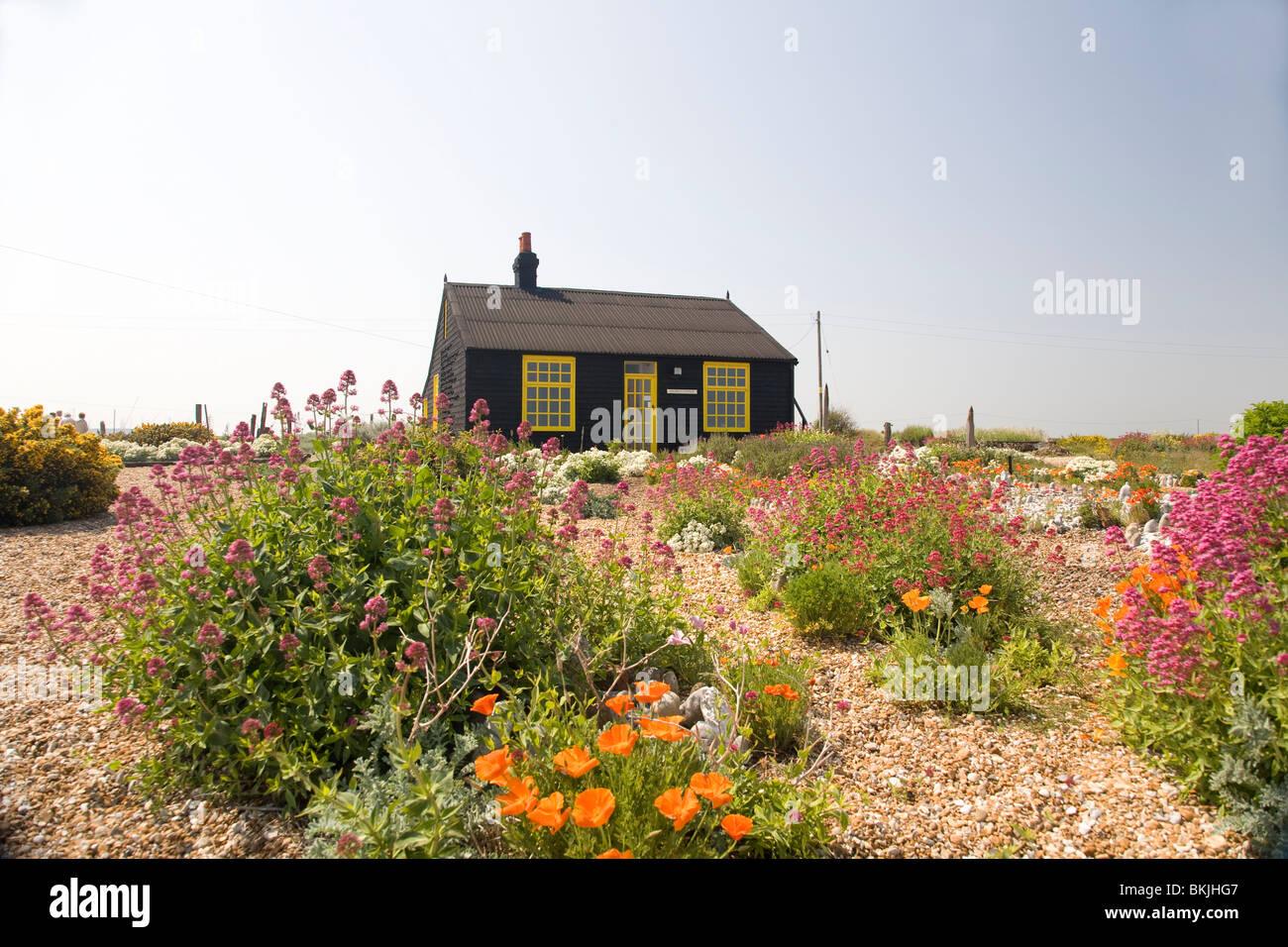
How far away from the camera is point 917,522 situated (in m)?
4.44

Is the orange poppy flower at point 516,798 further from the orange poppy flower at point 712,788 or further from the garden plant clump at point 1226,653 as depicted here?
the garden plant clump at point 1226,653

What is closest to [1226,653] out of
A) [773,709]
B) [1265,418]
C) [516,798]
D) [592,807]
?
[773,709]

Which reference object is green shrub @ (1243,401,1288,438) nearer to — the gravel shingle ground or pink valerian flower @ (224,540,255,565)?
the gravel shingle ground

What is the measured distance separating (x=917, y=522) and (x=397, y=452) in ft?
10.8

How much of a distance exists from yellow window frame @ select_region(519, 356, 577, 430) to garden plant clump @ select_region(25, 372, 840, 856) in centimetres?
1444

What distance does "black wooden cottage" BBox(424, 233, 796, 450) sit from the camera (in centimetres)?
1764

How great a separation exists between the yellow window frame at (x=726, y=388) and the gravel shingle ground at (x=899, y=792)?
1554 cm

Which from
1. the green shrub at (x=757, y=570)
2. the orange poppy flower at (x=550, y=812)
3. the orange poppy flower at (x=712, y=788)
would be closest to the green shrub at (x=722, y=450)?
the green shrub at (x=757, y=570)

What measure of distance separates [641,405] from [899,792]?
16211mm

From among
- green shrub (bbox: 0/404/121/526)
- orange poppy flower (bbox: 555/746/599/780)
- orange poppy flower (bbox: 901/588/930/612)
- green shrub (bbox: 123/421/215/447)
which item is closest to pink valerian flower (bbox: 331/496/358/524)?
orange poppy flower (bbox: 555/746/599/780)

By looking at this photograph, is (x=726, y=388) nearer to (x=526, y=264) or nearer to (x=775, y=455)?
(x=526, y=264)

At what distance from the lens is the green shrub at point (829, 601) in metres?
4.25
